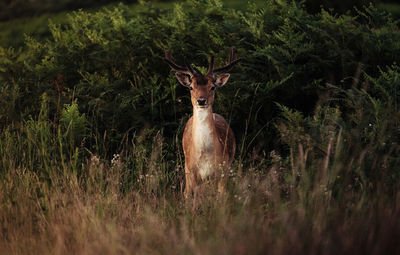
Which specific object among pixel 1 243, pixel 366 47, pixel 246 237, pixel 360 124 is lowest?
pixel 1 243

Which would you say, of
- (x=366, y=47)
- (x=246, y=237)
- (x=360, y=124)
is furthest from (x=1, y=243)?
(x=366, y=47)

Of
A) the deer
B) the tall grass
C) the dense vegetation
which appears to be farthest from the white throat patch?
the tall grass

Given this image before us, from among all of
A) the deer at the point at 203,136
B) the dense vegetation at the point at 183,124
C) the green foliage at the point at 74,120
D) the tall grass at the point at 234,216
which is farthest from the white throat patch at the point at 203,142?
the green foliage at the point at 74,120

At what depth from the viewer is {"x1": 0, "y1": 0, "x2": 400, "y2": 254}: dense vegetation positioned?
4.61 meters

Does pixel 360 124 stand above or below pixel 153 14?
below

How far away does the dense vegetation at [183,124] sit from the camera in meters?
4.61

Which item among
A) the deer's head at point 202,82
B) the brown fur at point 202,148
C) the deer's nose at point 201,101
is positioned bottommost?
the brown fur at point 202,148

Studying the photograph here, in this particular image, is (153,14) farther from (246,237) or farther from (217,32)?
(246,237)

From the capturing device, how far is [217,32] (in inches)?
371

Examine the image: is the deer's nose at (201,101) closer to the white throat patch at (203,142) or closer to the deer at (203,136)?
the deer at (203,136)

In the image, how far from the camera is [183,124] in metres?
8.77

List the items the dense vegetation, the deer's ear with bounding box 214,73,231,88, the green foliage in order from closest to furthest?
the dense vegetation
the deer's ear with bounding box 214,73,231,88
the green foliage

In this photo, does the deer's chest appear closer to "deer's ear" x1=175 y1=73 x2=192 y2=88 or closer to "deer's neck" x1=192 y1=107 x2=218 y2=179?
"deer's neck" x1=192 y1=107 x2=218 y2=179

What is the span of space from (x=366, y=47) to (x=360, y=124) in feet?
10.3
